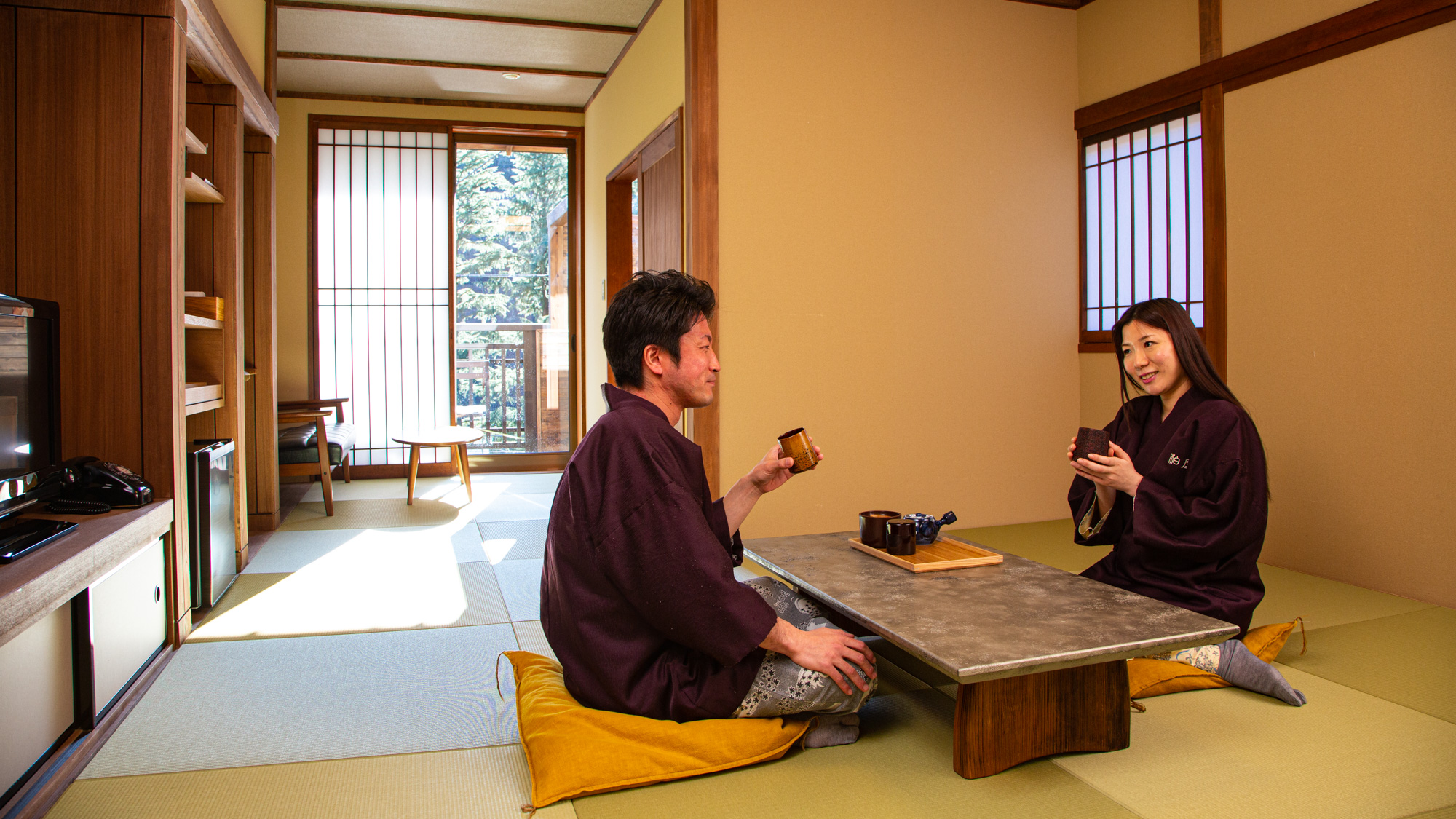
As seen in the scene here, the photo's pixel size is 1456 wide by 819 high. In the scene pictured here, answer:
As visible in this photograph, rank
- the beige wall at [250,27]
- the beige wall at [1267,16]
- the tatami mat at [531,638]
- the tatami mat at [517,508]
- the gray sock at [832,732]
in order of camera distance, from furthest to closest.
Result: the tatami mat at [517,508]
the beige wall at [250,27]
the beige wall at [1267,16]
the tatami mat at [531,638]
the gray sock at [832,732]

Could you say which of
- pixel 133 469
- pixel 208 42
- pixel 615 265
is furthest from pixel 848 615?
pixel 615 265

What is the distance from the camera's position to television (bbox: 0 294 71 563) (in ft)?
6.70

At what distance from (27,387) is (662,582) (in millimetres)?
1705

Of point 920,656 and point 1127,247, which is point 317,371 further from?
point 920,656

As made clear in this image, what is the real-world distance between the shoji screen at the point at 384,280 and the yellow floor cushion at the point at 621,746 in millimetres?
5139

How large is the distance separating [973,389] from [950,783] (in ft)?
9.89

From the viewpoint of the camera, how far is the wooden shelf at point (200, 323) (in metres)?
3.19

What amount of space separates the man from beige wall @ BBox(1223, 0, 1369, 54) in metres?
3.12

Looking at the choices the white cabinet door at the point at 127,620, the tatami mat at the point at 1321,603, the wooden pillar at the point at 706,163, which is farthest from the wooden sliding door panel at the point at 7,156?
the tatami mat at the point at 1321,603

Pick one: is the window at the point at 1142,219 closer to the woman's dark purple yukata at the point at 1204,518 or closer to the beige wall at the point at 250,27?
the woman's dark purple yukata at the point at 1204,518

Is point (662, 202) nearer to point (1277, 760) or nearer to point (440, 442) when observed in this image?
point (440, 442)

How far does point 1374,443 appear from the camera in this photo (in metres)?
3.35

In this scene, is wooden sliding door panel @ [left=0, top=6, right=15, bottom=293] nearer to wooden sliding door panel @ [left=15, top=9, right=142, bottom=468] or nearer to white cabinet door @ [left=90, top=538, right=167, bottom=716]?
wooden sliding door panel @ [left=15, top=9, right=142, bottom=468]

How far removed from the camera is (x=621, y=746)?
175cm
